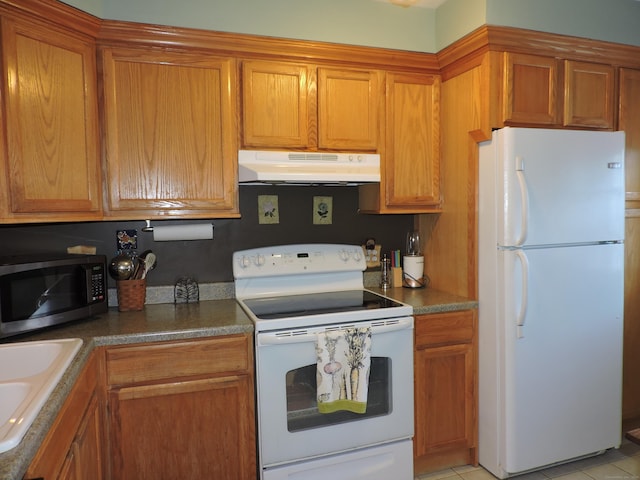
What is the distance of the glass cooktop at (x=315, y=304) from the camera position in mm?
2125

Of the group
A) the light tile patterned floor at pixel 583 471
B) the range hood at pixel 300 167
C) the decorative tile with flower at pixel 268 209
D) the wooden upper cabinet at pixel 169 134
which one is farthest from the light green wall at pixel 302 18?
the light tile patterned floor at pixel 583 471

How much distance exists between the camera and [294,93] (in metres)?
2.31

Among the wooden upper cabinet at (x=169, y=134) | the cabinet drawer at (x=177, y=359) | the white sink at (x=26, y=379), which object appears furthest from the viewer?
the wooden upper cabinet at (x=169, y=134)

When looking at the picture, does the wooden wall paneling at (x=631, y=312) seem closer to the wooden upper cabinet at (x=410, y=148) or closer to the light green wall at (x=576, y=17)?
the light green wall at (x=576, y=17)

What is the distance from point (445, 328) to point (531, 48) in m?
1.45

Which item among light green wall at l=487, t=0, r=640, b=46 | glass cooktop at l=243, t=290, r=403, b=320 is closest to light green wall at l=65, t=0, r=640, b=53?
light green wall at l=487, t=0, r=640, b=46

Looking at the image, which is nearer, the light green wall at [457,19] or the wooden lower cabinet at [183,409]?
the wooden lower cabinet at [183,409]

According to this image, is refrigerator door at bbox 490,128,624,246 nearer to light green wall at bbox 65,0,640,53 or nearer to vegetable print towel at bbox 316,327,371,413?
light green wall at bbox 65,0,640,53

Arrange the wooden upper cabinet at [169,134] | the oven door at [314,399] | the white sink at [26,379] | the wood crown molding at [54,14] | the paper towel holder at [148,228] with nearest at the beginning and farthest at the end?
the white sink at [26,379]
the wood crown molding at [54,14]
the oven door at [314,399]
the wooden upper cabinet at [169,134]
the paper towel holder at [148,228]

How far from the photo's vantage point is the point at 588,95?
93.6 inches

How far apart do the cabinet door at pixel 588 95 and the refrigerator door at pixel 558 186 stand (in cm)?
14

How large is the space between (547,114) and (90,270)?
2.30 metres

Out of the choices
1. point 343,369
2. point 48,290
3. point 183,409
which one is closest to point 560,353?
point 343,369

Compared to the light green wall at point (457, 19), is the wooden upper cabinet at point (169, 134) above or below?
below
